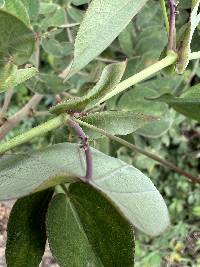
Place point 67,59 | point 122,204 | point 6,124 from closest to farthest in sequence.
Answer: point 122,204 < point 6,124 < point 67,59

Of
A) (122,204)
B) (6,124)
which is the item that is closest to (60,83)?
(6,124)

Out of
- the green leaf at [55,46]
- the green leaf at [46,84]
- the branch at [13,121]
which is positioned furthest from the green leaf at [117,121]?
the green leaf at [55,46]

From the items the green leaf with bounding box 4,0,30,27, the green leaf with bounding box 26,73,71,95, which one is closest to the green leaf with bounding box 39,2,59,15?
the green leaf with bounding box 26,73,71,95

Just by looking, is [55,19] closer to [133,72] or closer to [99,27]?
[133,72]

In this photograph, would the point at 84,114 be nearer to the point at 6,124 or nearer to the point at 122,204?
the point at 122,204

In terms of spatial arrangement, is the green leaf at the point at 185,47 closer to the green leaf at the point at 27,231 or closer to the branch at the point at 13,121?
the green leaf at the point at 27,231

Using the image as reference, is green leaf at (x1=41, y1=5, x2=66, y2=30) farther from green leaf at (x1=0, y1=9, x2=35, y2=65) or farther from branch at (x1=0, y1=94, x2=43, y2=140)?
green leaf at (x1=0, y1=9, x2=35, y2=65)
